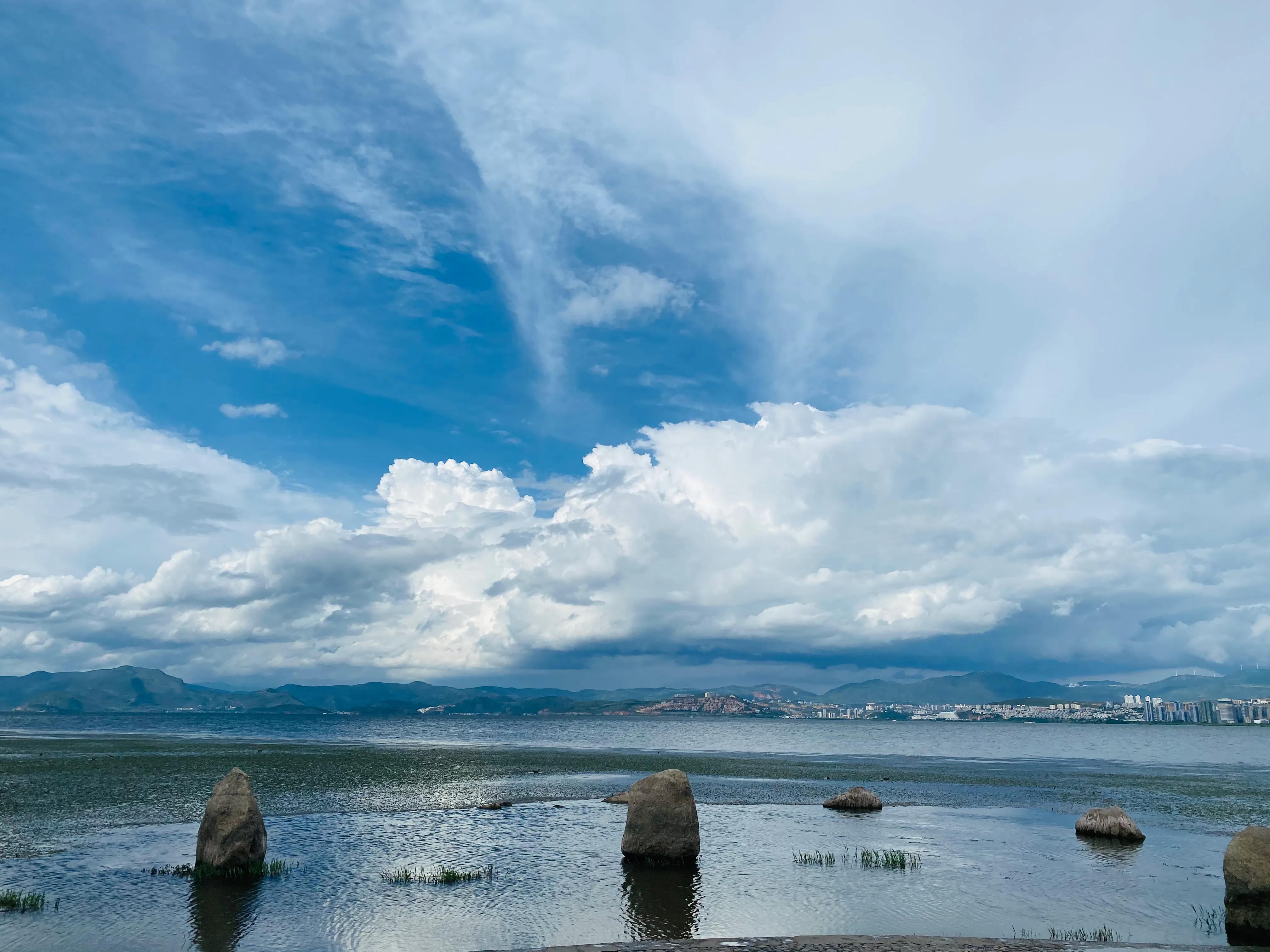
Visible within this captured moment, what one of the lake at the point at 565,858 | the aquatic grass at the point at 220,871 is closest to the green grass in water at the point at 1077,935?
the lake at the point at 565,858

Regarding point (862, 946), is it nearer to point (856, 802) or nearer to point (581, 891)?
point (581, 891)

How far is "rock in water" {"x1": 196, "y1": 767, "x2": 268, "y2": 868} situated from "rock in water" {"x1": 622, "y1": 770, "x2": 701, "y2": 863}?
1331 cm

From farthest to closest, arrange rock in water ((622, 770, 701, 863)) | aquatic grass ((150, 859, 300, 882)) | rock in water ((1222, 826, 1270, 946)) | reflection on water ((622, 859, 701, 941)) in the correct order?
1. rock in water ((622, 770, 701, 863))
2. aquatic grass ((150, 859, 300, 882))
3. rock in water ((1222, 826, 1270, 946))
4. reflection on water ((622, 859, 701, 941))

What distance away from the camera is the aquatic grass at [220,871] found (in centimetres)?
2731

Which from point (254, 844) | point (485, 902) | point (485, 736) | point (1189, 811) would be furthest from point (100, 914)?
point (485, 736)

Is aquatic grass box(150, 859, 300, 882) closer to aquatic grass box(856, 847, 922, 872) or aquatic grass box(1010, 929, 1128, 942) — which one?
aquatic grass box(856, 847, 922, 872)

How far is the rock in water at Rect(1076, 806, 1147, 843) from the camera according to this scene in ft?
129

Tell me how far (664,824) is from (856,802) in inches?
900

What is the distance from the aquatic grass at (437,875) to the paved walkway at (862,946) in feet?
28.5

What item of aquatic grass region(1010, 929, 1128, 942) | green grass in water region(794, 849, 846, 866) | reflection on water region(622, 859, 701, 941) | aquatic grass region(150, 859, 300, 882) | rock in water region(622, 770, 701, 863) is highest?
rock in water region(622, 770, 701, 863)

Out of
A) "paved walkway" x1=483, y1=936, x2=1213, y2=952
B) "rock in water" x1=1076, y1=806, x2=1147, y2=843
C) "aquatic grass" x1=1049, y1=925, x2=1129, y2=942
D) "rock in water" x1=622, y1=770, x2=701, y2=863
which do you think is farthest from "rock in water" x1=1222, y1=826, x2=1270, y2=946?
"rock in water" x1=1076, y1=806, x2=1147, y2=843

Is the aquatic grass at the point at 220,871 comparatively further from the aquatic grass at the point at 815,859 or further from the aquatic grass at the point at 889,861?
the aquatic grass at the point at 889,861

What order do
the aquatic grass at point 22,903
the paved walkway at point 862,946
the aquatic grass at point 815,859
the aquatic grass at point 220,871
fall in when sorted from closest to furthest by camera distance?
the paved walkway at point 862,946 → the aquatic grass at point 22,903 → the aquatic grass at point 220,871 → the aquatic grass at point 815,859

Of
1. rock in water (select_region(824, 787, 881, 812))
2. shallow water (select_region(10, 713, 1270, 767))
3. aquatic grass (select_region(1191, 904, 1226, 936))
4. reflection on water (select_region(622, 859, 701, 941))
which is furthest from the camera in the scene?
shallow water (select_region(10, 713, 1270, 767))
